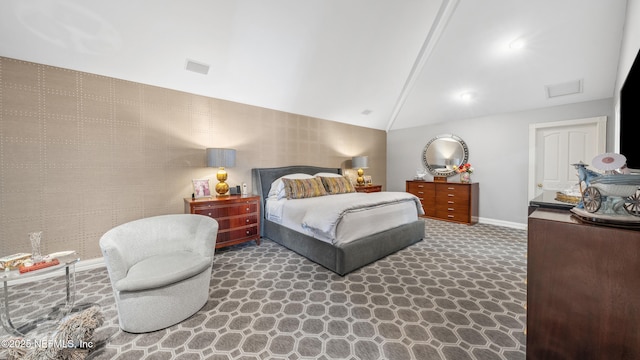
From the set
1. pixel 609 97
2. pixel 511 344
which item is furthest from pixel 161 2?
pixel 609 97

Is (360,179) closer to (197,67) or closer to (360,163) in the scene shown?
(360,163)

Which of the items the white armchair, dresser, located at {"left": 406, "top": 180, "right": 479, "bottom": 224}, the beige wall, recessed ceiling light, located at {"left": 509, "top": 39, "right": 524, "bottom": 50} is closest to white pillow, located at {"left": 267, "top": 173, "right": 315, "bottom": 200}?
the beige wall

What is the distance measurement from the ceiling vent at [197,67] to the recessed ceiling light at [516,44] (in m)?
4.53

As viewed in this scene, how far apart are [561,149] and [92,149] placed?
7448 mm

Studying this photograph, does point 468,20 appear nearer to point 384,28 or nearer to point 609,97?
point 384,28

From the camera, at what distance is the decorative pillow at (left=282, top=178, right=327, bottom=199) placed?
3.92m

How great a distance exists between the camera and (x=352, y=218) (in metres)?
2.85

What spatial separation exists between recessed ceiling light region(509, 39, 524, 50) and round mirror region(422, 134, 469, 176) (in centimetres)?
224

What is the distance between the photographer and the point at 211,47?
313 cm

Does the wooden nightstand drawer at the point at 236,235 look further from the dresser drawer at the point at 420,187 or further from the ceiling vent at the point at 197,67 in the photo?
the dresser drawer at the point at 420,187

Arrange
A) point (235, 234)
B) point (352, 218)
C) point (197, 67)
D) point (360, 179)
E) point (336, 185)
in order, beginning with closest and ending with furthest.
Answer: point (352, 218)
point (197, 67)
point (235, 234)
point (336, 185)
point (360, 179)

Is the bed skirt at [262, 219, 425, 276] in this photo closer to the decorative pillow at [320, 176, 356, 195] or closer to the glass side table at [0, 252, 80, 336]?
the decorative pillow at [320, 176, 356, 195]

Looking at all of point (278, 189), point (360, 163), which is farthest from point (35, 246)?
point (360, 163)

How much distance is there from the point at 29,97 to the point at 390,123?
6.67 metres
